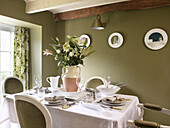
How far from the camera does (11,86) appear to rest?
2.53m

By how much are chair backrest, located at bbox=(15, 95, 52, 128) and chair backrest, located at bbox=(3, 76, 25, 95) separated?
1.32 metres

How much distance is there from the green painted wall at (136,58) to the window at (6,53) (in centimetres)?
175

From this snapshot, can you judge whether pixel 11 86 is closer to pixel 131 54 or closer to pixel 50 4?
pixel 50 4

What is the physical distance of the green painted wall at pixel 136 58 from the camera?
2752 millimetres

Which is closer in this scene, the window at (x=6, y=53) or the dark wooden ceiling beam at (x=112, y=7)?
the dark wooden ceiling beam at (x=112, y=7)

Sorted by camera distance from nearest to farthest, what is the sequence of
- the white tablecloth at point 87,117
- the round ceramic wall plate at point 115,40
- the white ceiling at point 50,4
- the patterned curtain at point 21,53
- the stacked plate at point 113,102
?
1. the white tablecloth at point 87,117
2. the stacked plate at point 113,102
3. the white ceiling at point 50,4
4. the round ceramic wall plate at point 115,40
5. the patterned curtain at point 21,53

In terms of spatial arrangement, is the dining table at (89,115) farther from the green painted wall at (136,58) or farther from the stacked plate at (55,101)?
the green painted wall at (136,58)

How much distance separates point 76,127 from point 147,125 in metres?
0.58

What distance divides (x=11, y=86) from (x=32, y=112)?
1.51m

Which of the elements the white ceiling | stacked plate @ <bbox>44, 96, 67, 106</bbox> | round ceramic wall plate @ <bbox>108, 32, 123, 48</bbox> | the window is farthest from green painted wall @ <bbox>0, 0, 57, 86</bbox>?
stacked plate @ <bbox>44, 96, 67, 106</bbox>

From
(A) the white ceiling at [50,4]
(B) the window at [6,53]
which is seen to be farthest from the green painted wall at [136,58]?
(B) the window at [6,53]

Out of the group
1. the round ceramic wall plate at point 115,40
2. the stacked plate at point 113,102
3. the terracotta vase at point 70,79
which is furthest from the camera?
the round ceramic wall plate at point 115,40

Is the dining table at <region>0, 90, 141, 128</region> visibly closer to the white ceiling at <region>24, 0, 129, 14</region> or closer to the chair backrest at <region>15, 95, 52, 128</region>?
the chair backrest at <region>15, 95, 52, 128</region>

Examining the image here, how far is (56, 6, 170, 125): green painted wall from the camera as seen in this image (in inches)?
108
